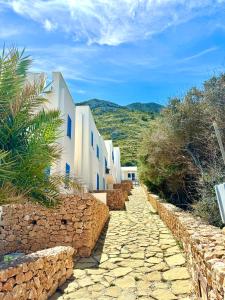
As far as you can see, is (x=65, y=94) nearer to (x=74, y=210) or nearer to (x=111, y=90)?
(x=111, y=90)

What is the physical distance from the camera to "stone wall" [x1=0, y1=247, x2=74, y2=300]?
447 centimetres

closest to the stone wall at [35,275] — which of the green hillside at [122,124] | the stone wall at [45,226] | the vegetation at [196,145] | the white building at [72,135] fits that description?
the stone wall at [45,226]

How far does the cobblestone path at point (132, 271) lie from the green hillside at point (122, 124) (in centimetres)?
3682

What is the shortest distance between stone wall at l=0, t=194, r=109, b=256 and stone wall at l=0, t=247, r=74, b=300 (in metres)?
1.92

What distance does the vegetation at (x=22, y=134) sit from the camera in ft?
17.9

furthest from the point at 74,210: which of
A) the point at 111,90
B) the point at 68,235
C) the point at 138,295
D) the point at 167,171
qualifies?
the point at 111,90

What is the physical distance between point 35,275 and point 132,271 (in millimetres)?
2968

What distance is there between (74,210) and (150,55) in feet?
22.3

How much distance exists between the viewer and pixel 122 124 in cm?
7975

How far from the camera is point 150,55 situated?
10.2m

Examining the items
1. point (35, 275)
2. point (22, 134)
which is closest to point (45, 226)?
point (35, 275)

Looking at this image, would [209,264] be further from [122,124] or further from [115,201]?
[122,124]

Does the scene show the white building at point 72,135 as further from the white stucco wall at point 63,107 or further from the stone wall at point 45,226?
the stone wall at point 45,226

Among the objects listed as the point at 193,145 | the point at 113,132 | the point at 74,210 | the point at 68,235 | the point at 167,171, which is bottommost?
the point at 68,235
